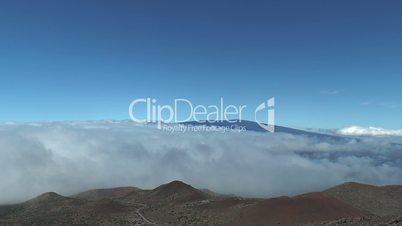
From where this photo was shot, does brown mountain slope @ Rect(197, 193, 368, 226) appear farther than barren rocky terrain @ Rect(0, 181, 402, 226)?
No

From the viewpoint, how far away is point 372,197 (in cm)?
16162

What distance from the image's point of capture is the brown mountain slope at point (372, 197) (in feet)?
497

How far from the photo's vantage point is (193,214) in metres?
126

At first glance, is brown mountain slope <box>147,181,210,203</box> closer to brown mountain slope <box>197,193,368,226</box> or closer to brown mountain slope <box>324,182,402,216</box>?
brown mountain slope <box>197,193,368,226</box>

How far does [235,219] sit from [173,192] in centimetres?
6842

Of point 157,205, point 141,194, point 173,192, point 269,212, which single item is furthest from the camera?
point 141,194

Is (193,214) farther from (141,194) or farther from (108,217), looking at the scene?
(141,194)

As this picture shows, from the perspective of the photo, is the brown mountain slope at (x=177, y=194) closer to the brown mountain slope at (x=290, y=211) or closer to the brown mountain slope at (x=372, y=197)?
the brown mountain slope at (x=290, y=211)

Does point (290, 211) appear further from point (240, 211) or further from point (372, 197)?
point (372, 197)

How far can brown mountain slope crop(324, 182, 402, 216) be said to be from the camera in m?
151

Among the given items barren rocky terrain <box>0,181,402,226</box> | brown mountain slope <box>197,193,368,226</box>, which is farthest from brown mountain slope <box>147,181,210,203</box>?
brown mountain slope <box>197,193,368,226</box>

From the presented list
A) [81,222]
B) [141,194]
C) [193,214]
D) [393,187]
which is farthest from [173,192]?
[393,187]

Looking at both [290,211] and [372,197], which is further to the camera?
[372,197]

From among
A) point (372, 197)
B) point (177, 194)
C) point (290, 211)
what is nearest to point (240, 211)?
point (290, 211)
